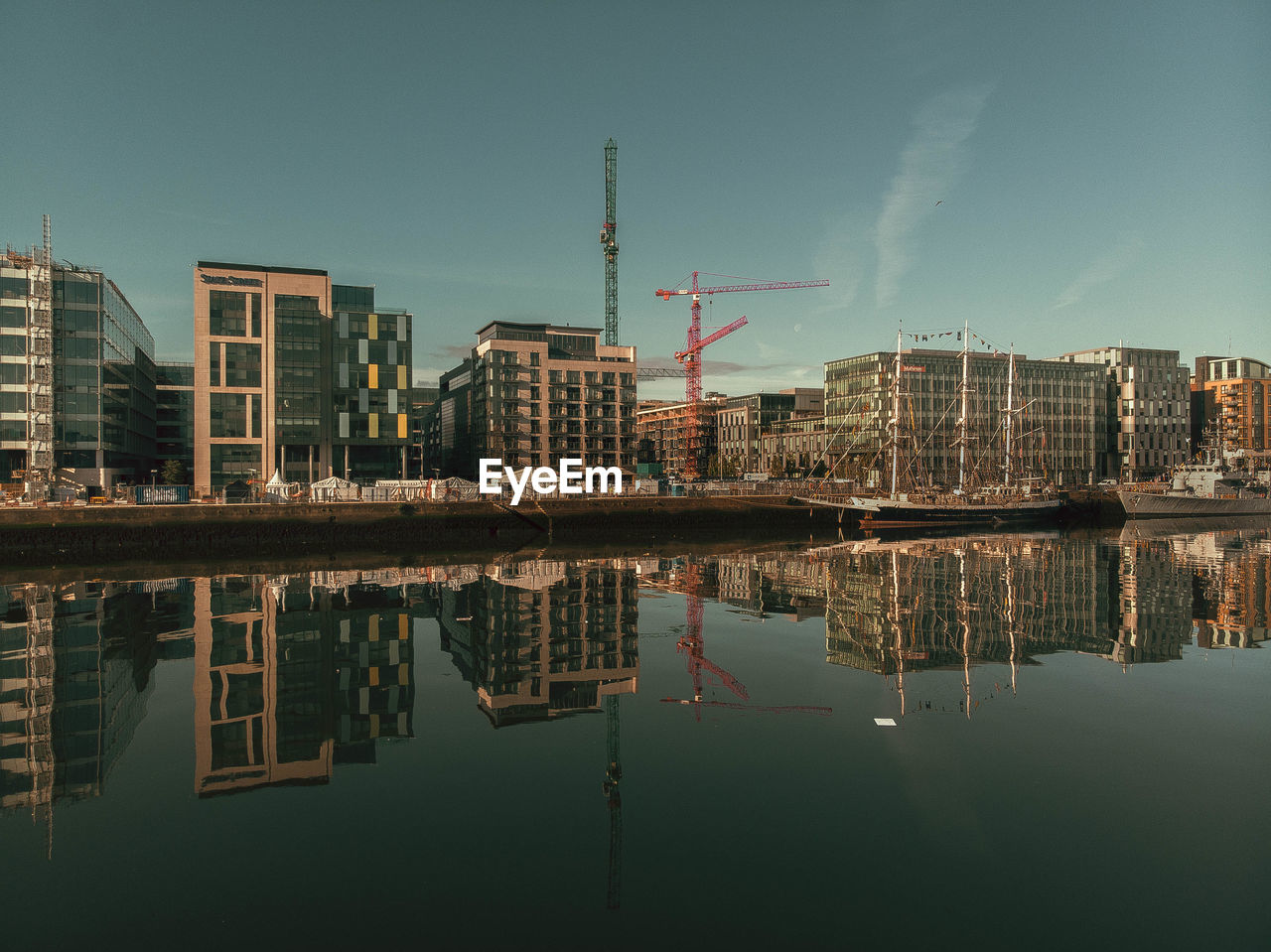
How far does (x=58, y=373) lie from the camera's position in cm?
9300

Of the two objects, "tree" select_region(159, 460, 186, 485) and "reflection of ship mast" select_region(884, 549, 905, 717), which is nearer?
"reflection of ship mast" select_region(884, 549, 905, 717)

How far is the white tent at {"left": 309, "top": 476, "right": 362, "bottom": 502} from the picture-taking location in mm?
82562

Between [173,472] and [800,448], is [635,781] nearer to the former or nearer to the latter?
[173,472]

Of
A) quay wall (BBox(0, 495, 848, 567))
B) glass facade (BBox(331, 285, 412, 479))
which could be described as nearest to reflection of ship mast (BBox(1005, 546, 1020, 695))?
quay wall (BBox(0, 495, 848, 567))

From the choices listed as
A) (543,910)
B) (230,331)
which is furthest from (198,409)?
(543,910)

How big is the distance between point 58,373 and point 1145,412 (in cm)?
20655

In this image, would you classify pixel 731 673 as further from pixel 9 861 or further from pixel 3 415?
pixel 3 415

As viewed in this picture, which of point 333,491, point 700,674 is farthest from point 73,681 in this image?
point 333,491

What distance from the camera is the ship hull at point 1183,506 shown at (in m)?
117

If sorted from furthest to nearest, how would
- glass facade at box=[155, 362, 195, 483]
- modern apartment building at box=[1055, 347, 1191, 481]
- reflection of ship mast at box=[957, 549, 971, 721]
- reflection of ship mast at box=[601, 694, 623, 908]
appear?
modern apartment building at box=[1055, 347, 1191, 481], glass facade at box=[155, 362, 195, 483], reflection of ship mast at box=[957, 549, 971, 721], reflection of ship mast at box=[601, 694, 623, 908]

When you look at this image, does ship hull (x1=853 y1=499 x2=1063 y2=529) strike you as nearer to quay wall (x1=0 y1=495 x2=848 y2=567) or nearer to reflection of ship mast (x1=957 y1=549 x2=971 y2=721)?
quay wall (x1=0 y1=495 x2=848 y2=567)

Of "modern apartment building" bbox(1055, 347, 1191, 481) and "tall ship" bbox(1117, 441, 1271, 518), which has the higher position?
"modern apartment building" bbox(1055, 347, 1191, 481)

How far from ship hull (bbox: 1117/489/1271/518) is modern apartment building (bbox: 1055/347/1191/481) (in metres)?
63.9

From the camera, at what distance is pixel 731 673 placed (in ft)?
81.2
